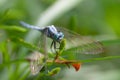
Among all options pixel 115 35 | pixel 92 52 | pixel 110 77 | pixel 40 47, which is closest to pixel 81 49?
pixel 92 52

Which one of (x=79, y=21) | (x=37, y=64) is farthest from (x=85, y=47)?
(x=79, y=21)

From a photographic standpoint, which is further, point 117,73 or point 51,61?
point 117,73

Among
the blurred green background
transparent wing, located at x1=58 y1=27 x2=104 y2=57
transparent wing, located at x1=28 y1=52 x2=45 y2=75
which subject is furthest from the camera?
the blurred green background

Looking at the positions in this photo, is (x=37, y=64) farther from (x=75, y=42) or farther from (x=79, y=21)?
(x=79, y=21)

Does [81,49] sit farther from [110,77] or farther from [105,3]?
[105,3]

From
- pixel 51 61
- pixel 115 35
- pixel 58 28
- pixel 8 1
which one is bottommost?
pixel 51 61

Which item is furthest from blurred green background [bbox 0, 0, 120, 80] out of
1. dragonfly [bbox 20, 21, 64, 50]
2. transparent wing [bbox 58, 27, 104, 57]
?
transparent wing [bbox 58, 27, 104, 57]

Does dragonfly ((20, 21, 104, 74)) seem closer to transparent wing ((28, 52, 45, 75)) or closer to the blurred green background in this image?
transparent wing ((28, 52, 45, 75))

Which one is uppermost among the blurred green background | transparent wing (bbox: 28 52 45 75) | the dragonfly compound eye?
the blurred green background
